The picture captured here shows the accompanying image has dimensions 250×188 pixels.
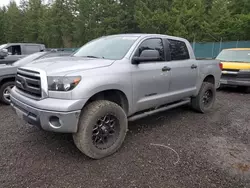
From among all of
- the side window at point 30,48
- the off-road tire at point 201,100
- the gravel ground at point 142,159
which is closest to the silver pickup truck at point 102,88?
the gravel ground at point 142,159

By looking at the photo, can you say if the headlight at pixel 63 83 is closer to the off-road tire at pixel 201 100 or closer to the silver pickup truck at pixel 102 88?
the silver pickup truck at pixel 102 88

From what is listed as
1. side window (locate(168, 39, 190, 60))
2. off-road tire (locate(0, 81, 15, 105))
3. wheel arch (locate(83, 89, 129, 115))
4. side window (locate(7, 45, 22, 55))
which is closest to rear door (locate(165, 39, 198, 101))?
side window (locate(168, 39, 190, 60))

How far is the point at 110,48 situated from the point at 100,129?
150cm

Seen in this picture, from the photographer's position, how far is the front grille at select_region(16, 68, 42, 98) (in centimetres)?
297

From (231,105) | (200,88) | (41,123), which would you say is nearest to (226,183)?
(41,123)

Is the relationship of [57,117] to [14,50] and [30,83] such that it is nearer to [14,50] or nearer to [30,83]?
[30,83]

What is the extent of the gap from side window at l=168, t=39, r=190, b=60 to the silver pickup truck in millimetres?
23

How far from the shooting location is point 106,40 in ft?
14.0

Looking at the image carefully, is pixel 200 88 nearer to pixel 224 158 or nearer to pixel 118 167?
pixel 224 158

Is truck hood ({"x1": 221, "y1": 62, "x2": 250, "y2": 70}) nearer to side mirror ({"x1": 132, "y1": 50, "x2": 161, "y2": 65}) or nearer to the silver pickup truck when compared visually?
the silver pickup truck

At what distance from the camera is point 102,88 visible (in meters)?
3.06

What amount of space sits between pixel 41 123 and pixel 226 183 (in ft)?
8.01

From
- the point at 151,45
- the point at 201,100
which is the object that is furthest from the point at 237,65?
the point at 151,45

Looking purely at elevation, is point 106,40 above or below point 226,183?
above
